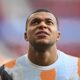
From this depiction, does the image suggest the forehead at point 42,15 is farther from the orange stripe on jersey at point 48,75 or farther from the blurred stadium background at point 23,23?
the blurred stadium background at point 23,23

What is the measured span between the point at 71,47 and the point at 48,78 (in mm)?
626

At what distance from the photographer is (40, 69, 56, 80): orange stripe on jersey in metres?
1.29

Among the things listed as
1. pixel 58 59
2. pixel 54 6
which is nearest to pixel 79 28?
pixel 54 6

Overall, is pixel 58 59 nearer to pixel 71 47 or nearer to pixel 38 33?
pixel 38 33

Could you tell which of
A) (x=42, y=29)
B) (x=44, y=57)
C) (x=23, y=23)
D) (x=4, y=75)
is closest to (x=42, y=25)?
(x=42, y=29)

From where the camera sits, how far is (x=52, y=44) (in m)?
1.29

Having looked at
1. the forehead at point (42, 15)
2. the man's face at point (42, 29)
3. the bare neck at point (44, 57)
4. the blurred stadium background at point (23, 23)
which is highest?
the forehead at point (42, 15)

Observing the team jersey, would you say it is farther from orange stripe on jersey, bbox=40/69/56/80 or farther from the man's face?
the man's face

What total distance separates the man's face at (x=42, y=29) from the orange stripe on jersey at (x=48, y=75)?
4.8 inches

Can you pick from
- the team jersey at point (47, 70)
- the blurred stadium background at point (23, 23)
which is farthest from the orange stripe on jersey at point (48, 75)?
the blurred stadium background at point (23, 23)

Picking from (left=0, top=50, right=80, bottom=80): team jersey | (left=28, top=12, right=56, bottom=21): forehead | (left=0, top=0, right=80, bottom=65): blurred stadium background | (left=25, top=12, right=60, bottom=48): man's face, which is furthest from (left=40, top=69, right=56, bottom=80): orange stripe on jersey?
(left=0, top=0, right=80, bottom=65): blurred stadium background

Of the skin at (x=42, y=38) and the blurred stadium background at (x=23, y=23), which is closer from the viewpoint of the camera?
the skin at (x=42, y=38)

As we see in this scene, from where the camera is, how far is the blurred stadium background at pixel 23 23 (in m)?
1.88

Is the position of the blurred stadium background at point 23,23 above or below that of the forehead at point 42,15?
below
